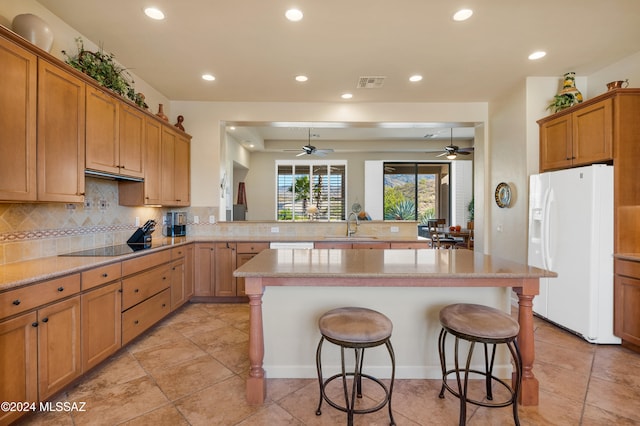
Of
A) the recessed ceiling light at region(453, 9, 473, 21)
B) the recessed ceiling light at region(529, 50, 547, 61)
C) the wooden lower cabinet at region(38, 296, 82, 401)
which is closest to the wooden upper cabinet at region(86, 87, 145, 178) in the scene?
the wooden lower cabinet at region(38, 296, 82, 401)

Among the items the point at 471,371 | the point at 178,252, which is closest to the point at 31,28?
the point at 178,252

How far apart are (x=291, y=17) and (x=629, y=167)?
3342 millimetres

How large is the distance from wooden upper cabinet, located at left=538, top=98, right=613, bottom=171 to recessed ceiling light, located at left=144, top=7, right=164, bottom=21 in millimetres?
4064

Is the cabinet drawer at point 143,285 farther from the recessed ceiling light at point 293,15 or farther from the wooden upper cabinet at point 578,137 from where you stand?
the wooden upper cabinet at point 578,137

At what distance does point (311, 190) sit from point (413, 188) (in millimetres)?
2905

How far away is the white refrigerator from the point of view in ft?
8.99

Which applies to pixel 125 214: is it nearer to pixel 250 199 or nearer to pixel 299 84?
pixel 299 84

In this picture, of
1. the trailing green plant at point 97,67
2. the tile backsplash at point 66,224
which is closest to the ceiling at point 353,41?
the trailing green plant at point 97,67

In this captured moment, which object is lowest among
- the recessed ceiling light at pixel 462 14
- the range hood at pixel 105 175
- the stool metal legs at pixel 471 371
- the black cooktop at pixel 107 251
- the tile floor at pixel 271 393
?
the tile floor at pixel 271 393

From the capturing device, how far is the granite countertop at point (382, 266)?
70.4 inches

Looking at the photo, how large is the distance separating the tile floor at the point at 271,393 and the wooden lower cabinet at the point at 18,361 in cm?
22

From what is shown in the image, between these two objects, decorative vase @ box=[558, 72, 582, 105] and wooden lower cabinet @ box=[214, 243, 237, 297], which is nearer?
decorative vase @ box=[558, 72, 582, 105]

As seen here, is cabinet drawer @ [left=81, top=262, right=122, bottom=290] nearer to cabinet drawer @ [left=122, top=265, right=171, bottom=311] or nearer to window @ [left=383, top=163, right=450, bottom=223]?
cabinet drawer @ [left=122, top=265, right=171, bottom=311]

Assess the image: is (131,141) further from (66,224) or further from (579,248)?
(579,248)
